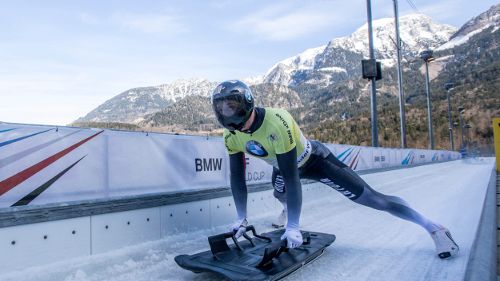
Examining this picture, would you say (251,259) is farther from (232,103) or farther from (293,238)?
(232,103)

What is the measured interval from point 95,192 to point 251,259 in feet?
6.21

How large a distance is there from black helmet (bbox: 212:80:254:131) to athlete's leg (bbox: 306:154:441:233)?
3.42 ft

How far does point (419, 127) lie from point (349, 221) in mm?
98159

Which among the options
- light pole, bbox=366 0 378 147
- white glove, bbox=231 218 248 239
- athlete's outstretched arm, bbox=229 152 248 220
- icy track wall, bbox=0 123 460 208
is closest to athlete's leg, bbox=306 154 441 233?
athlete's outstretched arm, bbox=229 152 248 220

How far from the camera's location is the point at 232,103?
2910 mm

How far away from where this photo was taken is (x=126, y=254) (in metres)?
3.34

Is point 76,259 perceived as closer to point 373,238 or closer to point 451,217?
point 373,238

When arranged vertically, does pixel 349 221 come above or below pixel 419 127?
below

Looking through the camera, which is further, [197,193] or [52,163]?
[197,193]

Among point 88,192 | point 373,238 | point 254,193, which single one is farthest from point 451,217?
point 88,192

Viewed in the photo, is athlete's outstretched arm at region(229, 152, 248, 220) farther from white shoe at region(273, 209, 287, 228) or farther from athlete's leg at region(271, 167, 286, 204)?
white shoe at region(273, 209, 287, 228)

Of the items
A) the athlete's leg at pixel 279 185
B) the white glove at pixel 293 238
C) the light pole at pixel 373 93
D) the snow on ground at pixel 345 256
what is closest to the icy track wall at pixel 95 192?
the snow on ground at pixel 345 256

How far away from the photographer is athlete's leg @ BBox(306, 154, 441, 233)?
338 centimetres

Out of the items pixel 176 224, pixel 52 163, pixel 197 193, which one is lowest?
pixel 176 224
